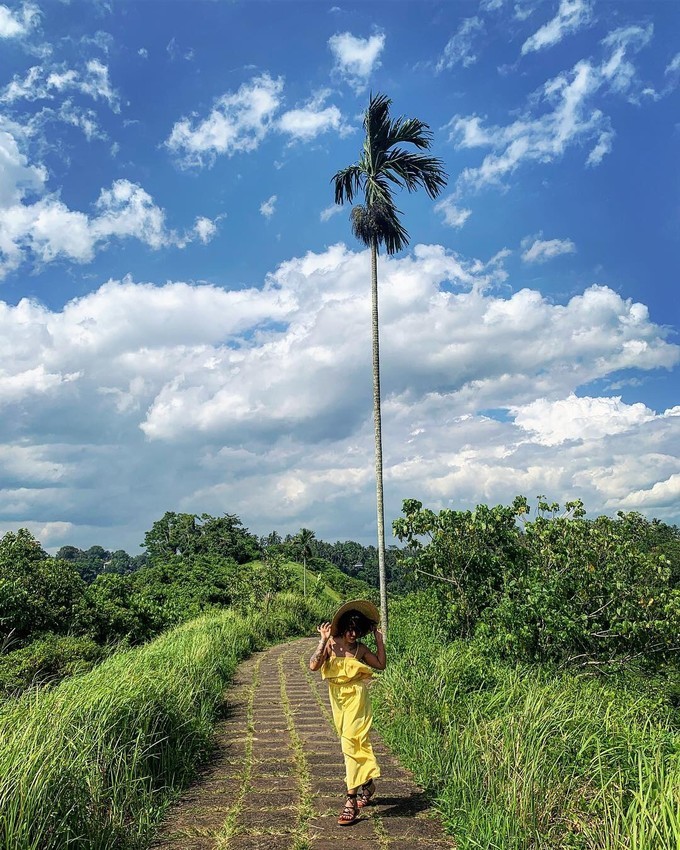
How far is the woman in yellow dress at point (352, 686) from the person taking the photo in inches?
163

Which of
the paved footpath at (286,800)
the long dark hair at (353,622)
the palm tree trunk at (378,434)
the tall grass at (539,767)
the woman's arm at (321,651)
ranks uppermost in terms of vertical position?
the palm tree trunk at (378,434)

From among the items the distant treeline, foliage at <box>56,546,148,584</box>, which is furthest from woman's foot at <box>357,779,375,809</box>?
foliage at <box>56,546,148,584</box>

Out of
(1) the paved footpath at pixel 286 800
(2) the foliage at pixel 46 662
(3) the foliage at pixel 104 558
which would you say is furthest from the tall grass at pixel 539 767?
(3) the foliage at pixel 104 558

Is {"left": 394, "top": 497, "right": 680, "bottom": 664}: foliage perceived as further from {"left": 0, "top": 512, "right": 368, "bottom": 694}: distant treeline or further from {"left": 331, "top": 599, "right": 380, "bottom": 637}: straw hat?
{"left": 0, "top": 512, "right": 368, "bottom": 694}: distant treeline

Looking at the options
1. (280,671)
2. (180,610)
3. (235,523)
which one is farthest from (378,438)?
(235,523)

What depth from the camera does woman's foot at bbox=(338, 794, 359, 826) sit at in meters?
4.01

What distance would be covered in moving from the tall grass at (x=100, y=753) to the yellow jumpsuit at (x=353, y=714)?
1324mm

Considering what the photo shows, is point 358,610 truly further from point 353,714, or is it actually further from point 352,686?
point 353,714

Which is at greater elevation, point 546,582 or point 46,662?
point 546,582

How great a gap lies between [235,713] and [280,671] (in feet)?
12.1

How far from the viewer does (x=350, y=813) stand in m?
4.02

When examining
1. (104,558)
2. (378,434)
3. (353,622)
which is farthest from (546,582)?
(104,558)

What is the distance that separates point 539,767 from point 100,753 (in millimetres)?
2685

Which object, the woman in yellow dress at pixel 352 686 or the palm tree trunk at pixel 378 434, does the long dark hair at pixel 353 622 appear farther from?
the palm tree trunk at pixel 378 434
